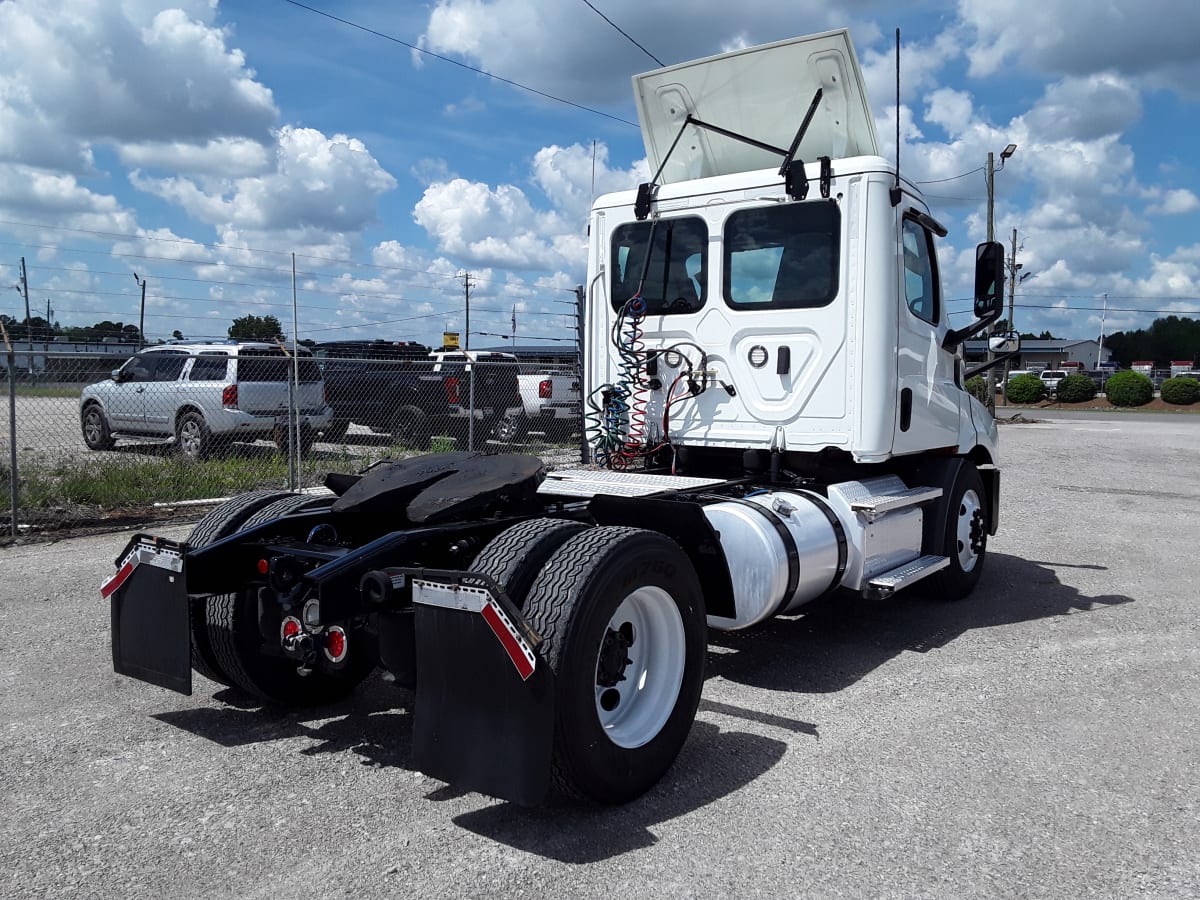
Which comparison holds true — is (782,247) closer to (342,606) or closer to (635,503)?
(635,503)

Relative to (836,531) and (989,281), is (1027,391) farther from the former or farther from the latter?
(836,531)

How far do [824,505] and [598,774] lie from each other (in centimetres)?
265

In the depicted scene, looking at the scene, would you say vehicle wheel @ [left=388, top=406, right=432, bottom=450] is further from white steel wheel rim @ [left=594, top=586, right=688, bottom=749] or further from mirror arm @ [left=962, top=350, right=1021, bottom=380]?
white steel wheel rim @ [left=594, top=586, right=688, bottom=749]

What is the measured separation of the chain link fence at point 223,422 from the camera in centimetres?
962

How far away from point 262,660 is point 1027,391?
50.3 metres

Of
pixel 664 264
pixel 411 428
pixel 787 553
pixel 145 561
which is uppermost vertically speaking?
pixel 664 264

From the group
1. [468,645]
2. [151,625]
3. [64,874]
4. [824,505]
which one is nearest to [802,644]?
[824,505]

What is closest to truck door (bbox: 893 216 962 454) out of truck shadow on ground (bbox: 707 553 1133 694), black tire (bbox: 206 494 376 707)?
truck shadow on ground (bbox: 707 553 1133 694)

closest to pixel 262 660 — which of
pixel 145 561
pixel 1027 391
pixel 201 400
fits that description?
pixel 145 561

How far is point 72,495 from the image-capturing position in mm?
9547

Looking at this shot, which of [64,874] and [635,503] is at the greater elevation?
[635,503]

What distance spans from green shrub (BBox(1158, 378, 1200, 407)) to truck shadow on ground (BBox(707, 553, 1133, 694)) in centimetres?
4530

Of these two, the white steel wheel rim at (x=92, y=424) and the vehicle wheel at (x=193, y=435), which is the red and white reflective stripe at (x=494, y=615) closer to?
the vehicle wheel at (x=193, y=435)

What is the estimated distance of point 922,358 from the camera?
6.28 meters
